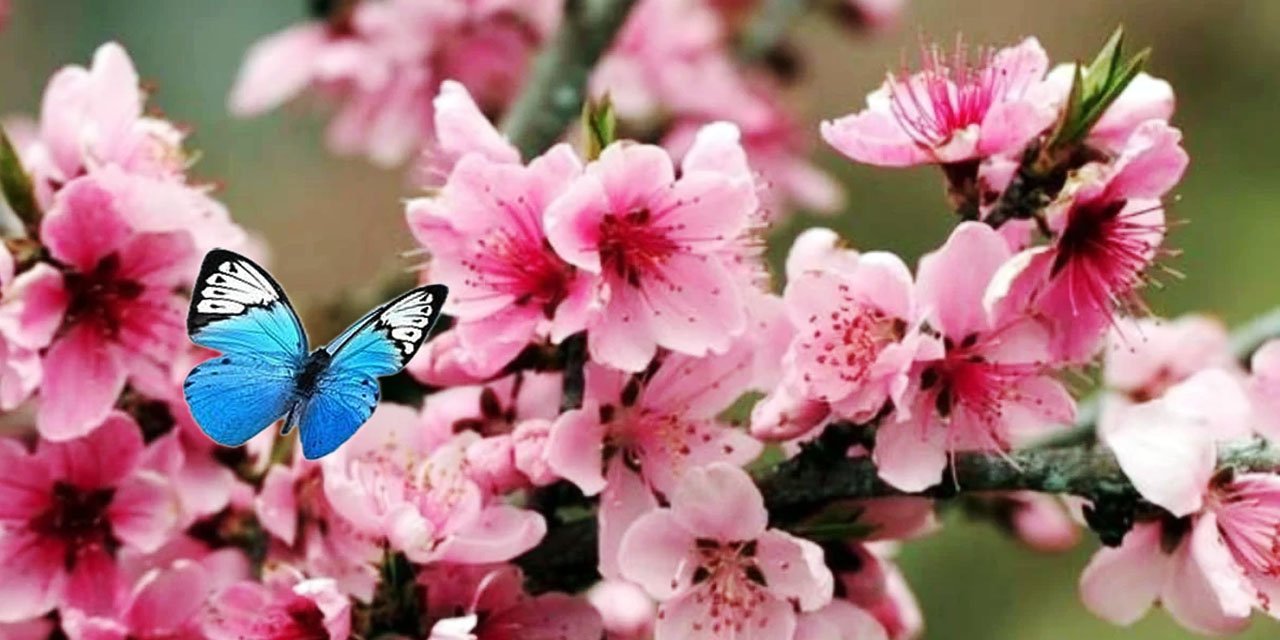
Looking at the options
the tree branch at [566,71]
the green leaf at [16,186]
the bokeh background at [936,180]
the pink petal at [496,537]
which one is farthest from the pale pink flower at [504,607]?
the bokeh background at [936,180]

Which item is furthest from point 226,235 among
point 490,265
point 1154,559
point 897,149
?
point 1154,559

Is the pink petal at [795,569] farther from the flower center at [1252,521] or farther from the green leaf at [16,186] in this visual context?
the green leaf at [16,186]

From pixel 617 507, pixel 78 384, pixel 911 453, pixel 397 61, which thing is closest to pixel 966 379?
pixel 911 453

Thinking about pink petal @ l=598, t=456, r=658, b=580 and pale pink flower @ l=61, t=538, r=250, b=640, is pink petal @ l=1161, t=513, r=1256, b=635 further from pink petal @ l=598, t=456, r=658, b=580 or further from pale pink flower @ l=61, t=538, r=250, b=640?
pale pink flower @ l=61, t=538, r=250, b=640

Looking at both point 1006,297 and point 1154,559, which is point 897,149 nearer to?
point 1006,297

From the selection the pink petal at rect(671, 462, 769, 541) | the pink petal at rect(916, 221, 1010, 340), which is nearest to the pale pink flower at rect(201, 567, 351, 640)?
the pink petal at rect(671, 462, 769, 541)
